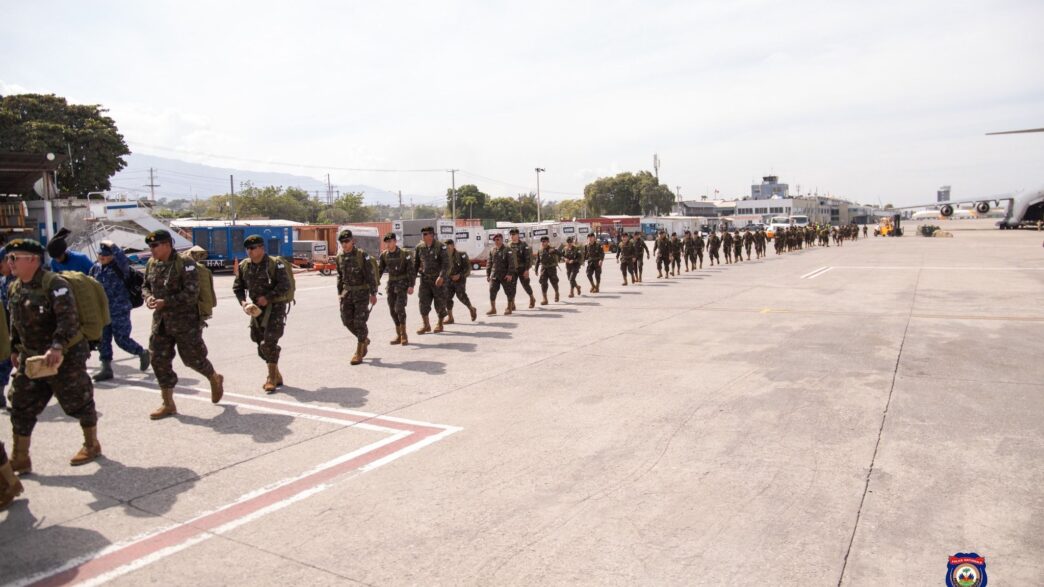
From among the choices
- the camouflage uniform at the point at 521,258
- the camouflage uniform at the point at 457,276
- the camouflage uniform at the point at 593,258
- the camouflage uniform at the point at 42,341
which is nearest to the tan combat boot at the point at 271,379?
the camouflage uniform at the point at 42,341

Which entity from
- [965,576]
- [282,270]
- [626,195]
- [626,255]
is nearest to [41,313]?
[282,270]

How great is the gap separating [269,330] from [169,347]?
111cm

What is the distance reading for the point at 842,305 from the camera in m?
14.6

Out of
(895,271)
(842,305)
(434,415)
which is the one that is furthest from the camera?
(895,271)

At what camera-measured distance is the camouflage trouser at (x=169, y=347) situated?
642 cm

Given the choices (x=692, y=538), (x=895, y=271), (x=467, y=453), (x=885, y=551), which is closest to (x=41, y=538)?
(x=467, y=453)

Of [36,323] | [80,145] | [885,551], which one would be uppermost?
[80,145]

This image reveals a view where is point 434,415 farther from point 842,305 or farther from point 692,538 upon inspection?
point 842,305

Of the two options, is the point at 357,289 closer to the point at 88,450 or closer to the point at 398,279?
the point at 398,279

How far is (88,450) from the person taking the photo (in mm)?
5246

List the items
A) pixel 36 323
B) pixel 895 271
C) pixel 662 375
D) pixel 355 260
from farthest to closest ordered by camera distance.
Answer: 1. pixel 895 271
2. pixel 355 260
3. pixel 662 375
4. pixel 36 323

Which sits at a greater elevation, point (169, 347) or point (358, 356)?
point (169, 347)

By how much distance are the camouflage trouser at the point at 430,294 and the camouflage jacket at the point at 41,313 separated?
6675mm

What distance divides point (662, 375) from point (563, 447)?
9.58 ft
